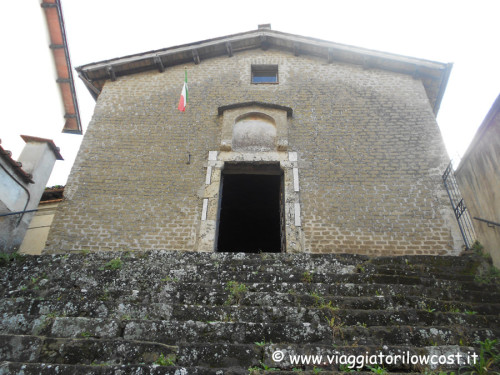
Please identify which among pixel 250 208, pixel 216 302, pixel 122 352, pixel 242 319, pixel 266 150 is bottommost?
pixel 122 352

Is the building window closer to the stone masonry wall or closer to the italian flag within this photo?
the stone masonry wall

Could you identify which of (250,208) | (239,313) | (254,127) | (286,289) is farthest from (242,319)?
(250,208)

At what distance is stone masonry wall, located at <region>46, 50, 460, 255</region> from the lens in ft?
24.0

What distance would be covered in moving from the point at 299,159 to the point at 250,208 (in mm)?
3746

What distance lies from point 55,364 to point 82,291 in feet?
4.73

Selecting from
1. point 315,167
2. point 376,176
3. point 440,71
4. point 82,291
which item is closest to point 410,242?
point 376,176

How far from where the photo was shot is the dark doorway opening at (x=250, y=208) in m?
9.13

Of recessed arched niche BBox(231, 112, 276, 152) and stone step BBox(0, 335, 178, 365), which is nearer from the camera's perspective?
stone step BBox(0, 335, 178, 365)

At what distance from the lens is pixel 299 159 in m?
8.34

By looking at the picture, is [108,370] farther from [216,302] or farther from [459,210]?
[459,210]

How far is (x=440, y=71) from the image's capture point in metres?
9.53

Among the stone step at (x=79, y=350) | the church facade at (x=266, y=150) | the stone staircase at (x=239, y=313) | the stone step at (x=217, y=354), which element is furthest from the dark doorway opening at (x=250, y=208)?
the stone step at (x=79, y=350)

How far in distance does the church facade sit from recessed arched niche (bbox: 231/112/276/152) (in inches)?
1.2

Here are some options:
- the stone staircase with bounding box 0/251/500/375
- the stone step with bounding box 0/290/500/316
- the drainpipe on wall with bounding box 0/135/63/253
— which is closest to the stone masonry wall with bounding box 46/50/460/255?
the drainpipe on wall with bounding box 0/135/63/253
